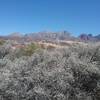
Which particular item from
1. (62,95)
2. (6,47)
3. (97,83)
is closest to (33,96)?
(62,95)

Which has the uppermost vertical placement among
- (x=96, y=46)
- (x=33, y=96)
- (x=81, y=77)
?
(x=96, y=46)

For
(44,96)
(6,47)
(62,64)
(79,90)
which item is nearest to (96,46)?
(62,64)

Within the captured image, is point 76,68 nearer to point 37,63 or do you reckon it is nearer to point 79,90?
point 79,90

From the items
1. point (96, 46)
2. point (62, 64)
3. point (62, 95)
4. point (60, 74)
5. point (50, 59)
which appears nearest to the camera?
point (62, 95)

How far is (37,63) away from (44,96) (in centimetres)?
287

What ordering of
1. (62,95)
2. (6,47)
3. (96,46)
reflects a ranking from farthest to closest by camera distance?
(6,47) < (96,46) < (62,95)

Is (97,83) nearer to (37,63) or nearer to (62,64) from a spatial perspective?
(62,64)

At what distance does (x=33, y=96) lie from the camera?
1005 cm

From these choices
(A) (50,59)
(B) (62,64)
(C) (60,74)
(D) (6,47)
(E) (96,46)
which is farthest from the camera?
(D) (6,47)

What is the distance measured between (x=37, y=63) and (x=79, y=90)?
10.1ft

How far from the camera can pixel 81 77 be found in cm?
1048

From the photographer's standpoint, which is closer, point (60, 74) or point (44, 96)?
point (44, 96)

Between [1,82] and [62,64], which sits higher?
[62,64]

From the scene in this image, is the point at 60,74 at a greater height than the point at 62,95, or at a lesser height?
greater
